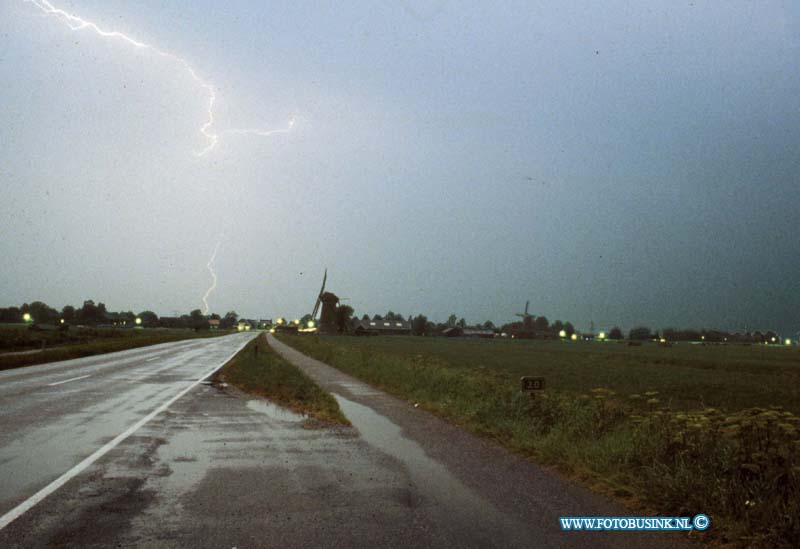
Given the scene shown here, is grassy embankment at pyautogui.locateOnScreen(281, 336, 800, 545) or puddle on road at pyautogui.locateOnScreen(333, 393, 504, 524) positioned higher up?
grassy embankment at pyautogui.locateOnScreen(281, 336, 800, 545)

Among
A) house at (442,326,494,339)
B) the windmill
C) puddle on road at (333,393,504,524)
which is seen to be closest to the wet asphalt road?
puddle on road at (333,393,504,524)

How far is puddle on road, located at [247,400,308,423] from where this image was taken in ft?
43.0

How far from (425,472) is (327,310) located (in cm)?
13491

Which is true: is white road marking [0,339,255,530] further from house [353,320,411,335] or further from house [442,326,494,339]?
house [442,326,494,339]

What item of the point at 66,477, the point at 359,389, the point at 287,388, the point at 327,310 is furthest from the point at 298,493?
the point at 327,310

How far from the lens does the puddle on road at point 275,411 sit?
13094 mm

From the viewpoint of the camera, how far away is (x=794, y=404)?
22359 millimetres

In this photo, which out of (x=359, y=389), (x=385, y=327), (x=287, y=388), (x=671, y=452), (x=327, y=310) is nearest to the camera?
(x=671, y=452)

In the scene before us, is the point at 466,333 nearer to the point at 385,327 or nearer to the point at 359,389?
the point at 385,327

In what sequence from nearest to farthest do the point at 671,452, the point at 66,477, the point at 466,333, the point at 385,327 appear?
the point at 66,477
the point at 671,452
the point at 466,333
the point at 385,327

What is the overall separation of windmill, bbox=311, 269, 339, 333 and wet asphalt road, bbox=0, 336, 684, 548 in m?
127

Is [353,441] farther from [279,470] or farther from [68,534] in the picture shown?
[68,534]

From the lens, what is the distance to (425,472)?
7980 millimetres

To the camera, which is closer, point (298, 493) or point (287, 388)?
point (298, 493)
